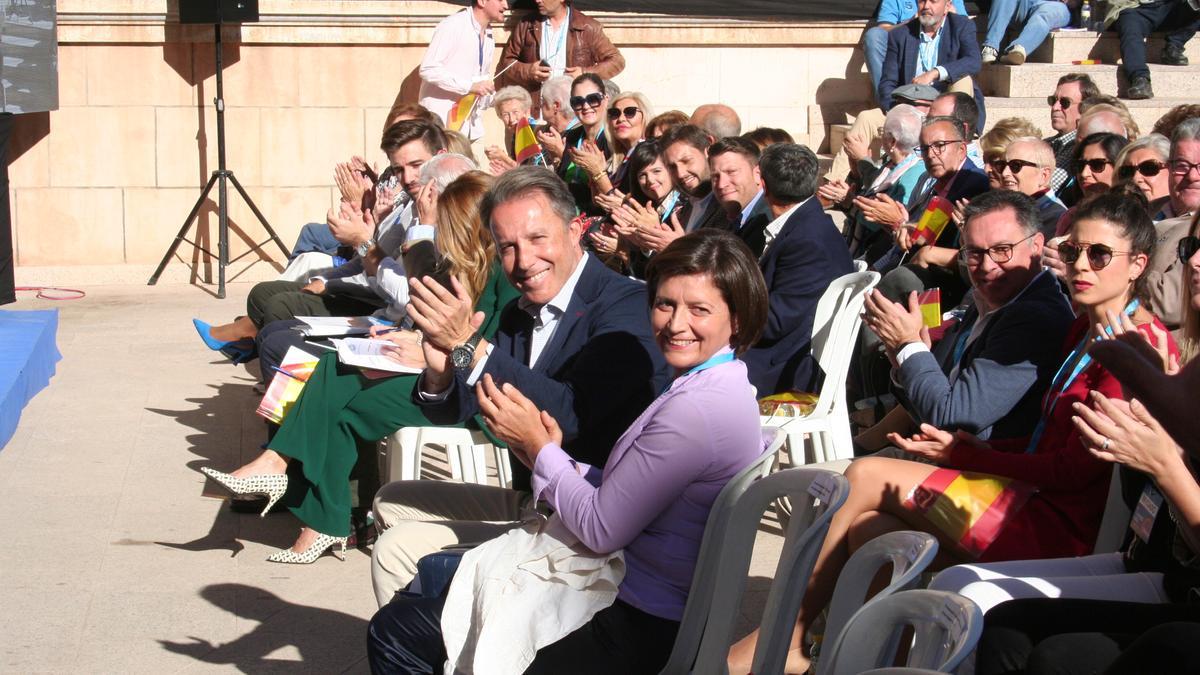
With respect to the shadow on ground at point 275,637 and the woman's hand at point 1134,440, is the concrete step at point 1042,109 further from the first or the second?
the woman's hand at point 1134,440

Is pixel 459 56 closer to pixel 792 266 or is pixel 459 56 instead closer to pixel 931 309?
pixel 792 266

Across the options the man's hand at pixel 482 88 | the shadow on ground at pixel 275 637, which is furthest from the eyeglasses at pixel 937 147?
the man's hand at pixel 482 88

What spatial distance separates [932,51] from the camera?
33.4ft

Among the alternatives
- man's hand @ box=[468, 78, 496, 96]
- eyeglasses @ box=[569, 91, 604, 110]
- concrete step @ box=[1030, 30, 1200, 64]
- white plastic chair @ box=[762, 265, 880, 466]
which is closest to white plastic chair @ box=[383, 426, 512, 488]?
white plastic chair @ box=[762, 265, 880, 466]

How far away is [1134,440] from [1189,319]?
0.65 m

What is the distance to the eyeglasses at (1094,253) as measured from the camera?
3.56 meters

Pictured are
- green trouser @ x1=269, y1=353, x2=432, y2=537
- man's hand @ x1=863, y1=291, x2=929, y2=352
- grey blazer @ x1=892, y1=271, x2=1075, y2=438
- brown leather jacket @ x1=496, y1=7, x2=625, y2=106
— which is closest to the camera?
grey blazer @ x1=892, y1=271, x2=1075, y2=438

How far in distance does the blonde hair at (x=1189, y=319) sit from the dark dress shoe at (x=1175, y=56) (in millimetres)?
8352

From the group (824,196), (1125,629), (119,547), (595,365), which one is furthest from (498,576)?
(824,196)

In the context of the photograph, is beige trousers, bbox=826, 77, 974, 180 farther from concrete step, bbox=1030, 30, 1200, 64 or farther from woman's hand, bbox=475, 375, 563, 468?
woman's hand, bbox=475, 375, 563, 468

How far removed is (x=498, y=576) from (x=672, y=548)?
1.22 feet

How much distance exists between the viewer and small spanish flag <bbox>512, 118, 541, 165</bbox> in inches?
330

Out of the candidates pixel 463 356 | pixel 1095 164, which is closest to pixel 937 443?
pixel 463 356

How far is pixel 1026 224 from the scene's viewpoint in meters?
3.96
